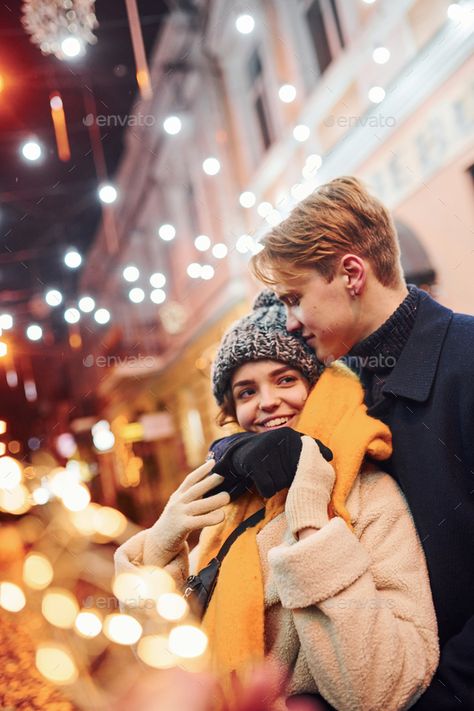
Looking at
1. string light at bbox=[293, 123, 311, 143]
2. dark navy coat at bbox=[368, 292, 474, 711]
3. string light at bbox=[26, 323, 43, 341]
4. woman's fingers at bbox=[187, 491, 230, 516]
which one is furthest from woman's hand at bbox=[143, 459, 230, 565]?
string light at bbox=[293, 123, 311, 143]

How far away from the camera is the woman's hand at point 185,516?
5.94 ft

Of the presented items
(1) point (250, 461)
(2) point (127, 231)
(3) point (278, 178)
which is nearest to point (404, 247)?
(3) point (278, 178)

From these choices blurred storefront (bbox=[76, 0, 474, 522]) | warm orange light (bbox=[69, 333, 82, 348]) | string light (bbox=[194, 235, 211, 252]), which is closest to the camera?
warm orange light (bbox=[69, 333, 82, 348])

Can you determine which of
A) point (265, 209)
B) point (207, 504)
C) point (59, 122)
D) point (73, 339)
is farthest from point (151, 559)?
point (265, 209)

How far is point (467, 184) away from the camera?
467cm

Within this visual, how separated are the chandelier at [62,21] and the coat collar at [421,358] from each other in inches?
73.8

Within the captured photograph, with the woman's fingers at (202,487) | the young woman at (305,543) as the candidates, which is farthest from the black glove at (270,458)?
the woman's fingers at (202,487)

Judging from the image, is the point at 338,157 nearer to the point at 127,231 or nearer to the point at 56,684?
the point at 56,684

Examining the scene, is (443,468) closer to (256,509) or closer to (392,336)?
(392,336)

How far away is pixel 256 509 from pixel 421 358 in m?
0.70

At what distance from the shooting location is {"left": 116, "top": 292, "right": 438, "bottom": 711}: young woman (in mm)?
1464

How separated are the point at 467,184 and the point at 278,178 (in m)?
3.11

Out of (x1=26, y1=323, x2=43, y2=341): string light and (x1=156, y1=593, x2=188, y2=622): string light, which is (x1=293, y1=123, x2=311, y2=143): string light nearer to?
Answer: (x1=26, y1=323, x2=43, y2=341): string light

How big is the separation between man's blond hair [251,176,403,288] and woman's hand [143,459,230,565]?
2.25 ft
